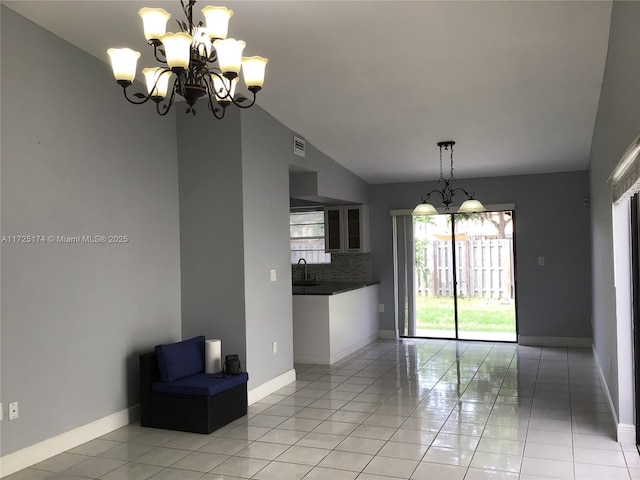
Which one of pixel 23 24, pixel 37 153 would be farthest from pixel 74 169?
pixel 23 24

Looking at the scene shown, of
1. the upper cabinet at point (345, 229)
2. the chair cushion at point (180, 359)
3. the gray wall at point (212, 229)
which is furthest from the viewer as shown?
the upper cabinet at point (345, 229)

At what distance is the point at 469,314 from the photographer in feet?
26.6

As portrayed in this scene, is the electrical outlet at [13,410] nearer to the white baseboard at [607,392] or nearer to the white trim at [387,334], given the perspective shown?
the white baseboard at [607,392]

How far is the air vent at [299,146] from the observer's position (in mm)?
5977

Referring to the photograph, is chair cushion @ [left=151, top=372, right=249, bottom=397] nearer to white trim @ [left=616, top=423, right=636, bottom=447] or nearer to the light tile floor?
the light tile floor

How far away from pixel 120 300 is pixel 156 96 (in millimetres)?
2184

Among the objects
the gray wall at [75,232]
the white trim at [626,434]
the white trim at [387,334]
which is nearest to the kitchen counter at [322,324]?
the white trim at [387,334]

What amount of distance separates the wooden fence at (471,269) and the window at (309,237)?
1542 millimetres

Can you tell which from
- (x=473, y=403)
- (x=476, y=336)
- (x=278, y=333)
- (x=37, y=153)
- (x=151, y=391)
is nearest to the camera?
(x=37, y=153)

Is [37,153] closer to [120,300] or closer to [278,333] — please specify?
[120,300]

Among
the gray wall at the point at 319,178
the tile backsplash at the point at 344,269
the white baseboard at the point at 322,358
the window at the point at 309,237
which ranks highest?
the gray wall at the point at 319,178

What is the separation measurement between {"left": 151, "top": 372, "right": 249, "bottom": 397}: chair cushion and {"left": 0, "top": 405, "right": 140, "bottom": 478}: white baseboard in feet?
1.31

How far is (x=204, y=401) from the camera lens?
418 cm

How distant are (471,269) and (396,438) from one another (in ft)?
14.6
